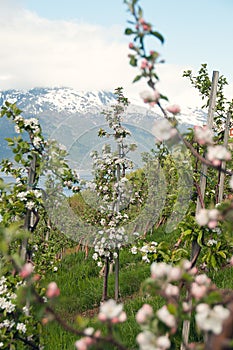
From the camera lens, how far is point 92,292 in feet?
19.2

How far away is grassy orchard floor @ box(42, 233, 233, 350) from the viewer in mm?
3884

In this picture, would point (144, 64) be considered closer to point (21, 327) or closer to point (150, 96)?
point (150, 96)

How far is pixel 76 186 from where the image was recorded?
346cm

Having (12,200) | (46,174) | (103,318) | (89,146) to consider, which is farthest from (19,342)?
(89,146)

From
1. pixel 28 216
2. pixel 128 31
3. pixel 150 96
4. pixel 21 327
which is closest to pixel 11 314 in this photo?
pixel 21 327

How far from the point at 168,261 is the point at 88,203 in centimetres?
308

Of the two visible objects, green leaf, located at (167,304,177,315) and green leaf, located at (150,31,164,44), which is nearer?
green leaf, located at (167,304,177,315)

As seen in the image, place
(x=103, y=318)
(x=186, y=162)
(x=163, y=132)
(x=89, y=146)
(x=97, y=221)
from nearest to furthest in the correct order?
(x=103, y=318) → (x=163, y=132) → (x=186, y=162) → (x=89, y=146) → (x=97, y=221)

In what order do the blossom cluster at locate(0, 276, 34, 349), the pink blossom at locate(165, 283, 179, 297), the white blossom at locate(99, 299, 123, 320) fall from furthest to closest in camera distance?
1. the blossom cluster at locate(0, 276, 34, 349)
2. the pink blossom at locate(165, 283, 179, 297)
3. the white blossom at locate(99, 299, 123, 320)

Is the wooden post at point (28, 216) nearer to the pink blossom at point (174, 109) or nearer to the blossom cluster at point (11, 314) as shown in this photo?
the blossom cluster at point (11, 314)

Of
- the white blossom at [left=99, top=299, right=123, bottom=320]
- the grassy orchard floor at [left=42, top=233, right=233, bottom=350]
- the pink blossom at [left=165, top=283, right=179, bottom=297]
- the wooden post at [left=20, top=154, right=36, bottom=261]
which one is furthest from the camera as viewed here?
the grassy orchard floor at [left=42, top=233, right=233, bottom=350]

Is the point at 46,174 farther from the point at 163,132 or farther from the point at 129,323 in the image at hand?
the point at 163,132

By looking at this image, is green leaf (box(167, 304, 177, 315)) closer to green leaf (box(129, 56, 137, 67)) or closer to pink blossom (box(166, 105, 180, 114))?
pink blossom (box(166, 105, 180, 114))

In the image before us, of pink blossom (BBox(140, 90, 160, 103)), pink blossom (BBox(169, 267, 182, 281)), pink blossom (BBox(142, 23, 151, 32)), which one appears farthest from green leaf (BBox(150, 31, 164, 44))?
pink blossom (BBox(169, 267, 182, 281))
